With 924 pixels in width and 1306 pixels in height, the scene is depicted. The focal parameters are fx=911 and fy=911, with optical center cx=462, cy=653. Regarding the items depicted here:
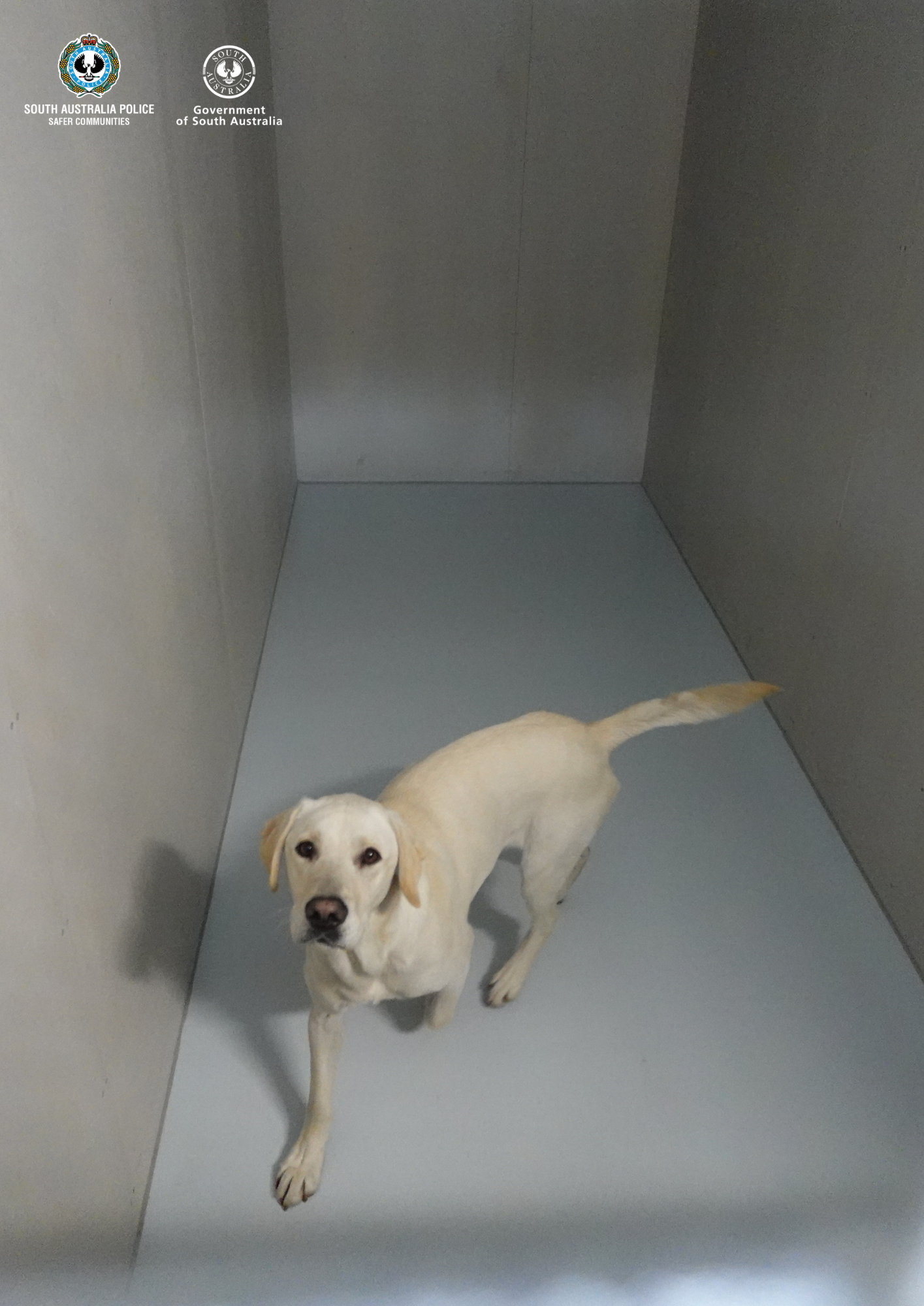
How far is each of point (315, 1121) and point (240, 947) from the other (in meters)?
0.47

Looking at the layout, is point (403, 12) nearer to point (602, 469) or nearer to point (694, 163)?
point (694, 163)

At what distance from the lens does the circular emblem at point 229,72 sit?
2.29 meters

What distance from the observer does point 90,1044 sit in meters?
1.23

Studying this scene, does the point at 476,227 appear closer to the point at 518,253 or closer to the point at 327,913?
the point at 518,253

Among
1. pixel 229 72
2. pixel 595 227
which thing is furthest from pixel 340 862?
pixel 595 227

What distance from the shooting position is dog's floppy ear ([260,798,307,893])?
127 centimetres

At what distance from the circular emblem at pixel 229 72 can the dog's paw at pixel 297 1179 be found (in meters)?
2.34

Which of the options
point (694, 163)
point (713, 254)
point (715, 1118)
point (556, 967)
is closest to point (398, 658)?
point (556, 967)

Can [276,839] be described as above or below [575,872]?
above

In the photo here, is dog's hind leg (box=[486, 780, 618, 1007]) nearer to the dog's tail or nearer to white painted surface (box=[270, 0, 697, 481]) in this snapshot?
the dog's tail

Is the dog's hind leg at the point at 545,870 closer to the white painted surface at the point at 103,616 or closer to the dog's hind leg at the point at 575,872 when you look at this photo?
the dog's hind leg at the point at 575,872

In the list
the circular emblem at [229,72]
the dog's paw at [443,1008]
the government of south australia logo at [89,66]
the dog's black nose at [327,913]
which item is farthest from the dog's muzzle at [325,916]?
the circular emblem at [229,72]

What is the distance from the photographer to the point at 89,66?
131cm

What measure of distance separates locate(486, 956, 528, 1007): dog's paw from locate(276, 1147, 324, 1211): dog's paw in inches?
17.4
